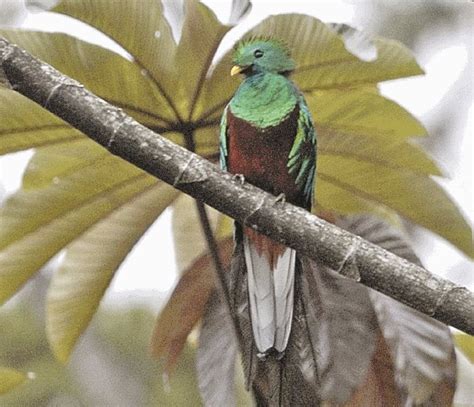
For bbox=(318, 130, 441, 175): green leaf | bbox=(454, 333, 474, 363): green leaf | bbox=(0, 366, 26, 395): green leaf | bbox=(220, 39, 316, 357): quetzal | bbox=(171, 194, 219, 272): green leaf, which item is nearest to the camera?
bbox=(0, 366, 26, 395): green leaf

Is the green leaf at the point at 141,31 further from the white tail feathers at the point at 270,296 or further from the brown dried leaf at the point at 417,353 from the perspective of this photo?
the brown dried leaf at the point at 417,353

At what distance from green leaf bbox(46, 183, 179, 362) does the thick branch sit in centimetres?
92

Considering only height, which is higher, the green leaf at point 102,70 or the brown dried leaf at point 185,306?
the green leaf at point 102,70

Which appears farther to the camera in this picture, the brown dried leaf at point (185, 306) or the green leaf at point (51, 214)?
the brown dried leaf at point (185, 306)

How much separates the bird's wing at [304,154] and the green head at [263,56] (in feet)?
0.56

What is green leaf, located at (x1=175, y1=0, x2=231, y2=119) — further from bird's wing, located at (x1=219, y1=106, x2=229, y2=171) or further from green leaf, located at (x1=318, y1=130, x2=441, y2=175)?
green leaf, located at (x1=318, y1=130, x2=441, y2=175)

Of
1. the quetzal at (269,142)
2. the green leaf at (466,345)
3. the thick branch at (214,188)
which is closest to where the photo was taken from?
the thick branch at (214,188)

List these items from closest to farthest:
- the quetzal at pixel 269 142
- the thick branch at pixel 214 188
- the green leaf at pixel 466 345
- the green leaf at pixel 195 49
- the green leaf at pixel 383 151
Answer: the thick branch at pixel 214 188 < the quetzal at pixel 269 142 < the green leaf at pixel 195 49 < the green leaf at pixel 383 151 < the green leaf at pixel 466 345

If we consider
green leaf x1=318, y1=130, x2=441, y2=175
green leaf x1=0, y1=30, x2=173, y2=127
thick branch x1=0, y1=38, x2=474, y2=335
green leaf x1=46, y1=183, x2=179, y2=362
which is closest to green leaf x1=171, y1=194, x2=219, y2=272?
green leaf x1=46, y1=183, x2=179, y2=362

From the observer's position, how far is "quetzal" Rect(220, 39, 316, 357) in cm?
289

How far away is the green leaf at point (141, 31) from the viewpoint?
290 cm

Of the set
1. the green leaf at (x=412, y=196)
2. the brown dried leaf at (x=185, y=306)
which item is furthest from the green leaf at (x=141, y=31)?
the green leaf at (x=412, y=196)

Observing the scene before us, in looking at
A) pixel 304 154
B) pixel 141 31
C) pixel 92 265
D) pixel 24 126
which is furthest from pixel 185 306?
pixel 141 31

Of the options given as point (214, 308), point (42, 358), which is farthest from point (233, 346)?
point (42, 358)
